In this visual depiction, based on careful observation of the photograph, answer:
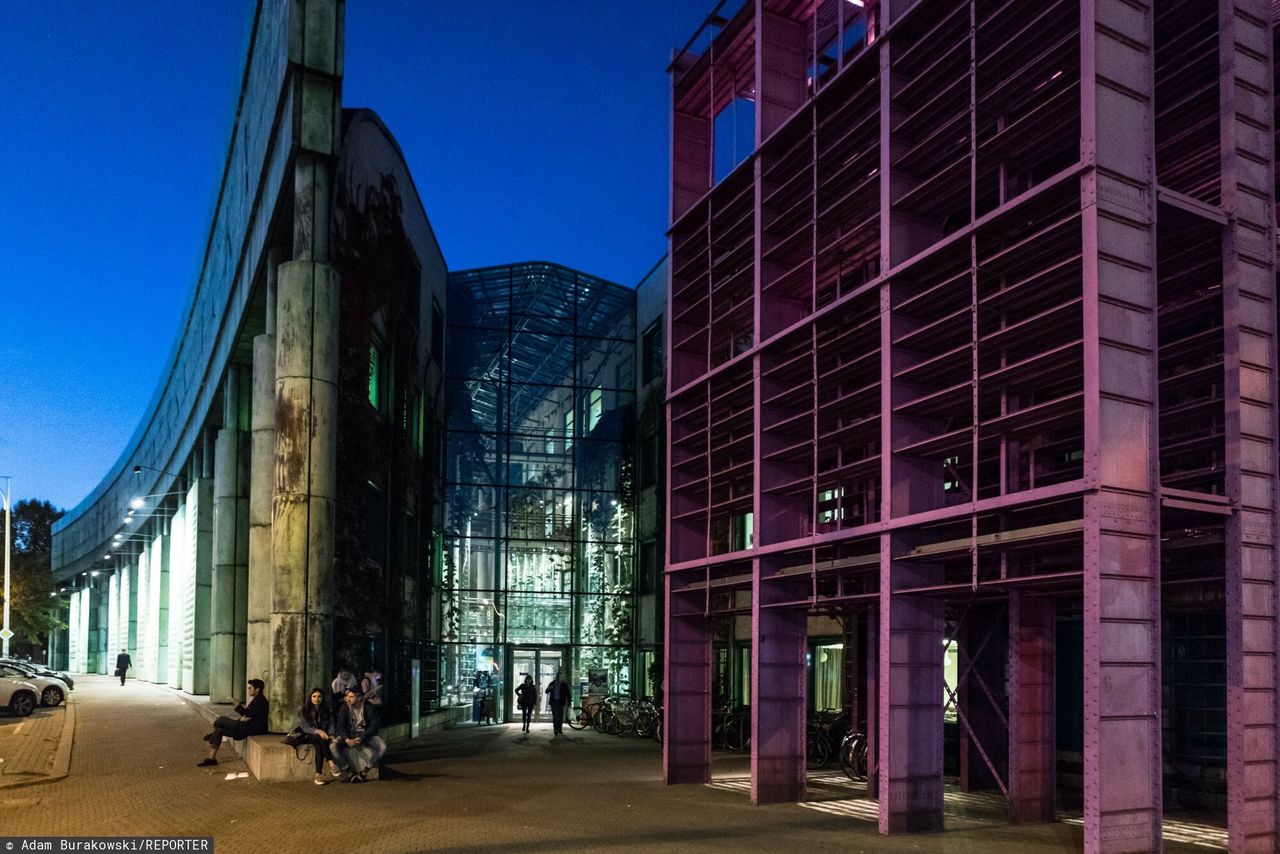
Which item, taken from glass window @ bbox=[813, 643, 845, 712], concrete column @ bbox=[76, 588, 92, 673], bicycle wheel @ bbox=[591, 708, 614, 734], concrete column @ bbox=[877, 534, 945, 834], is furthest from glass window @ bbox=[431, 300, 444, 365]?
concrete column @ bbox=[76, 588, 92, 673]

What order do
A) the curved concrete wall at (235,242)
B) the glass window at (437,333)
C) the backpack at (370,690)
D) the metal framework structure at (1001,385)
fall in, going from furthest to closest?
the glass window at (437,333)
the curved concrete wall at (235,242)
the backpack at (370,690)
the metal framework structure at (1001,385)

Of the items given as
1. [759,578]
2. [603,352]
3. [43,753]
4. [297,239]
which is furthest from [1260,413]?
[603,352]

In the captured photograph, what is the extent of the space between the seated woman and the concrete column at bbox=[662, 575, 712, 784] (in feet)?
19.2

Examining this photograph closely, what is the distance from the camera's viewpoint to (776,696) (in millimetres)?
19406

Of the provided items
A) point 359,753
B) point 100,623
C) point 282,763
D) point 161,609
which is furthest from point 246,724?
point 100,623

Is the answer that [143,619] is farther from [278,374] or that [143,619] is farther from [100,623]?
[278,374]

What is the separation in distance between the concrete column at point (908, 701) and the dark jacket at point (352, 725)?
883cm

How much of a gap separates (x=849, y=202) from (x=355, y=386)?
45.0 ft

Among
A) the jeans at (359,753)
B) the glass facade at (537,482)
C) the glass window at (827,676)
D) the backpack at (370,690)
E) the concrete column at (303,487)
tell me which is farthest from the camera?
the glass facade at (537,482)

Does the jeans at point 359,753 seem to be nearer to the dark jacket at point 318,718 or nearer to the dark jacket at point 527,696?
the dark jacket at point 318,718

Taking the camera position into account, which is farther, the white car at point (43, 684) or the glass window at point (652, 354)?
the glass window at point (652, 354)

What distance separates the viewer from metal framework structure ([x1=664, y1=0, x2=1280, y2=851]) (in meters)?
12.7

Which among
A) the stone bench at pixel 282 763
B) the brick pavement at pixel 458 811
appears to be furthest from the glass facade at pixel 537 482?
the stone bench at pixel 282 763

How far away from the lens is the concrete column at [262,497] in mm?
24016
